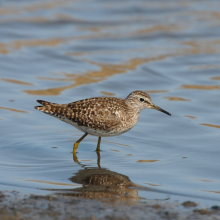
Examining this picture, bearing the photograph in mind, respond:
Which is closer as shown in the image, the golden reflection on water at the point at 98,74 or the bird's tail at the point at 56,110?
the bird's tail at the point at 56,110

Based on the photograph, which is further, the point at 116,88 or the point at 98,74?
the point at 98,74

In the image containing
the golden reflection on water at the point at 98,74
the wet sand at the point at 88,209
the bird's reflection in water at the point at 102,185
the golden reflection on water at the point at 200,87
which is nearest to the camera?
the wet sand at the point at 88,209

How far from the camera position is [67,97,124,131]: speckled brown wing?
1055cm

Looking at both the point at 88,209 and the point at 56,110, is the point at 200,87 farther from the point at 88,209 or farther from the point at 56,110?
the point at 88,209

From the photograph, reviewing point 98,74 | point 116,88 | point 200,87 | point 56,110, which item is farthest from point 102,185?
point 98,74

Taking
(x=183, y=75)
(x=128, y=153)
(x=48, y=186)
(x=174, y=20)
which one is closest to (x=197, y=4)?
(x=174, y=20)

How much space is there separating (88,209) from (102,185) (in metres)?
1.50

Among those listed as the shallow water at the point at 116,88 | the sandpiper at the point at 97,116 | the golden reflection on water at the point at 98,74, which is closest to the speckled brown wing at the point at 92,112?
the sandpiper at the point at 97,116

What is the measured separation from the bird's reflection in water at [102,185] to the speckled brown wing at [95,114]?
3.46 ft

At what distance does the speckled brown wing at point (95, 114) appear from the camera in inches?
415

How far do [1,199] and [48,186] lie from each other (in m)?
1.24

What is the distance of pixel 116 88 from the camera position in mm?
15523

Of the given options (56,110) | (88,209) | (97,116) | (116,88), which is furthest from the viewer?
(116,88)

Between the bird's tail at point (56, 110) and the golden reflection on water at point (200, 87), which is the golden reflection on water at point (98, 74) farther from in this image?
the bird's tail at point (56, 110)
